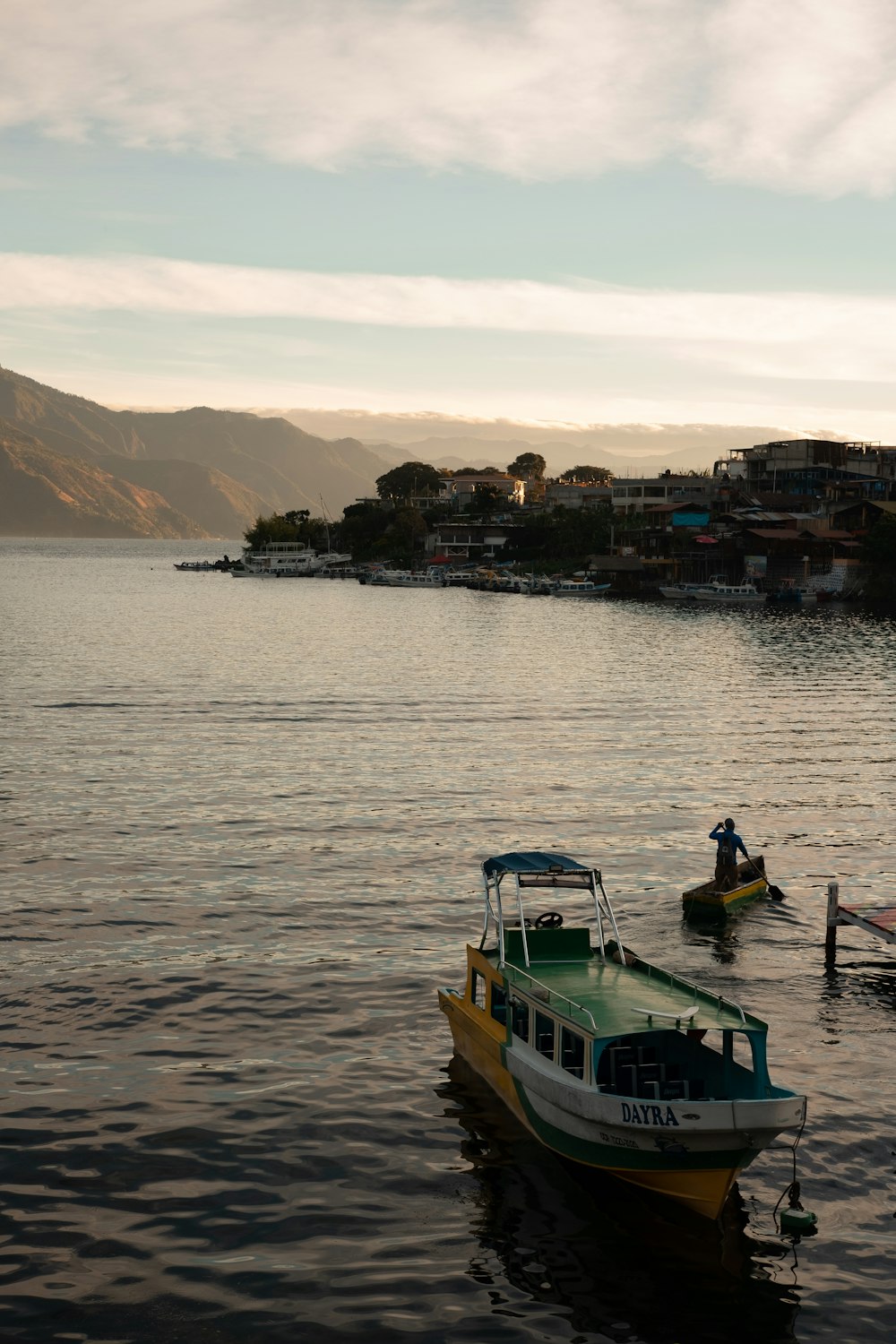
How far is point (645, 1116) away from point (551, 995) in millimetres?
3499

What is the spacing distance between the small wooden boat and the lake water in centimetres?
73

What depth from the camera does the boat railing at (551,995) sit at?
68.6 feet

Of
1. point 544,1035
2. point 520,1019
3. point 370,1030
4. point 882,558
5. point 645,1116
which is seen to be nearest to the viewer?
point 645,1116

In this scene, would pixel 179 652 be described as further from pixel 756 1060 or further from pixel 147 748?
pixel 756 1060

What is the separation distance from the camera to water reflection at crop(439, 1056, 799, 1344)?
18203mm

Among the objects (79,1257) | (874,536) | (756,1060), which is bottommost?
(79,1257)

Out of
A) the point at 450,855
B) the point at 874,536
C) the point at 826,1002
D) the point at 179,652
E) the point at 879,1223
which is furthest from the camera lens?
the point at 874,536

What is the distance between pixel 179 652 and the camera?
112m

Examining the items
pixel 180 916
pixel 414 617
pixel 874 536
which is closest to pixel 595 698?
pixel 180 916

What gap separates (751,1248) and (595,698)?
212 ft

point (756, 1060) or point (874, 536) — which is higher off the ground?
point (874, 536)

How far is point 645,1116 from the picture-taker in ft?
63.9

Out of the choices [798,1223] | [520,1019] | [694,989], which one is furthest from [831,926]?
[798,1223]

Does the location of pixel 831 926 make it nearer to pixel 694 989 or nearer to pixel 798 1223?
pixel 694 989
